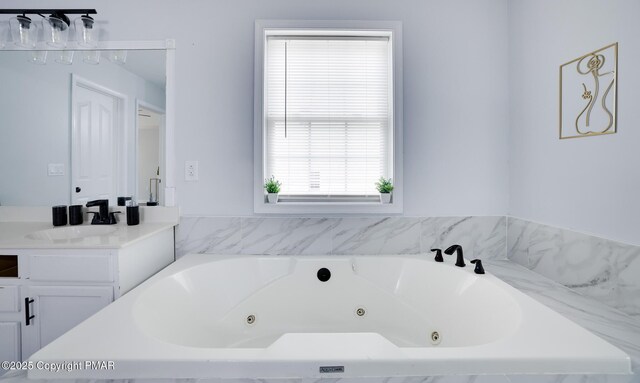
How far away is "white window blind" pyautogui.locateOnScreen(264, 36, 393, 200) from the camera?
6.84 feet

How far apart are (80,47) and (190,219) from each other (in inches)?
52.4

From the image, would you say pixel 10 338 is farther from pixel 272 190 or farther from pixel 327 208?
pixel 327 208

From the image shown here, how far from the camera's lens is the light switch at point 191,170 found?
1.99 meters

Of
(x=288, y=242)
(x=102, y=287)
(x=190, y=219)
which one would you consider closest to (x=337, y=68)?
(x=288, y=242)

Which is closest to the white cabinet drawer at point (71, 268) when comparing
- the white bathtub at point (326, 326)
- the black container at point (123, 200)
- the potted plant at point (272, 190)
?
the white bathtub at point (326, 326)

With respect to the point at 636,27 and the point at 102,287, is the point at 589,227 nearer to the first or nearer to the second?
the point at 636,27

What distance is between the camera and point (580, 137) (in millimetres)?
1452

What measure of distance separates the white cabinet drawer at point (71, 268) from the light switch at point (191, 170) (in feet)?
2.38

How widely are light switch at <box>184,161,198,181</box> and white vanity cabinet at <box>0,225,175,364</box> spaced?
689mm

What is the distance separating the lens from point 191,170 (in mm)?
1988

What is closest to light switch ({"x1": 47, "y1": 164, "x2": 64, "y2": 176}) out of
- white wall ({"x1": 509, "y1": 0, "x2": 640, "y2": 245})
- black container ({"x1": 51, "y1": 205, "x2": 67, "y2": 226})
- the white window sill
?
black container ({"x1": 51, "y1": 205, "x2": 67, "y2": 226})

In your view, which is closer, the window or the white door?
the white door

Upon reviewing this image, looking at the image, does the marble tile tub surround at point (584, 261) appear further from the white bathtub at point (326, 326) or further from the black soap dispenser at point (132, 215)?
the black soap dispenser at point (132, 215)

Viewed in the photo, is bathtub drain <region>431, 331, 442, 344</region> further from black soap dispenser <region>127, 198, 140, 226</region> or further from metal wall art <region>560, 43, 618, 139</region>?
black soap dispenser <region>127, 198, 140, 226</region>
